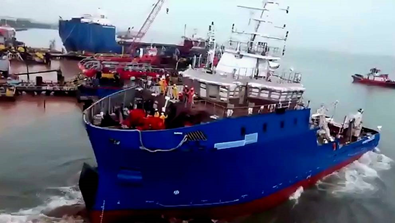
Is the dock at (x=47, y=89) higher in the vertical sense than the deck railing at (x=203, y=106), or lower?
lower

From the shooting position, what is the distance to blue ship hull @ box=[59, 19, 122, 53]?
65144 millimetres

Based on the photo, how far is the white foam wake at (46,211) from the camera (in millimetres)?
13953

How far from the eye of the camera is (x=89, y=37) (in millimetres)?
65250

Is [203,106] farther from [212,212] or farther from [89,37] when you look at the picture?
[89,37]

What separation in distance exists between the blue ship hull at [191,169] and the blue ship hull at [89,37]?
54080 millimetres

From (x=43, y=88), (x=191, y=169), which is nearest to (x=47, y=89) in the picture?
(x=43, y=88)

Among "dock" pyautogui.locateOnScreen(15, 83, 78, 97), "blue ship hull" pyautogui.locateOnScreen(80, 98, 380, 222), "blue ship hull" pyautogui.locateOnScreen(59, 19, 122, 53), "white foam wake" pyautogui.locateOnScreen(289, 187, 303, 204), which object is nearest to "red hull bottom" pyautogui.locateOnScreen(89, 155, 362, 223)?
"blue ship hull" pyautogui.locateOnScreen(80, 98, 380, 222)

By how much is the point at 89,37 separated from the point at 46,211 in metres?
54.4

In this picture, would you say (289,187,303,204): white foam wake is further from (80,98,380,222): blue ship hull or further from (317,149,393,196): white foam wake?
(80,98,380,222): blue ship hull

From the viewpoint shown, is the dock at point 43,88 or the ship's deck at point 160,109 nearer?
the ship's deck at point 160,109

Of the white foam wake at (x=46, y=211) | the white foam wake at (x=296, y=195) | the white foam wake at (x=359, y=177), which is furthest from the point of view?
the white foam wake at (x=359, y=177)

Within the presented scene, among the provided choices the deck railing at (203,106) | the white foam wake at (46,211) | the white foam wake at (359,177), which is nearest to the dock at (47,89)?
the white foam wake at (46,211)

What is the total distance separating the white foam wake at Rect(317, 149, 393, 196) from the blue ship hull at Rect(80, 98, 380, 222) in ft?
20.5

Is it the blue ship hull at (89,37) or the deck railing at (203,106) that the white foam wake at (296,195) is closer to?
the deck railing at (203,106)
